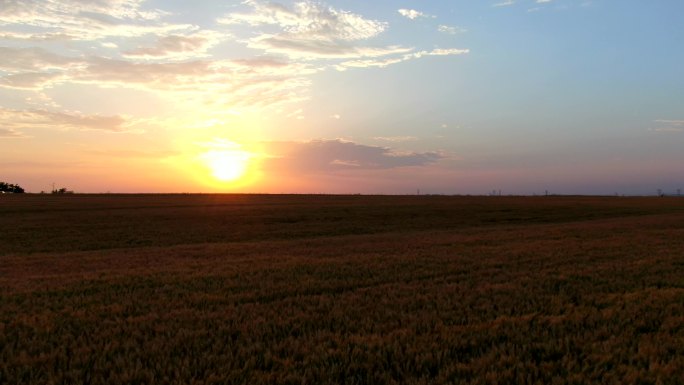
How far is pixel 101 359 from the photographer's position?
6.20 metres

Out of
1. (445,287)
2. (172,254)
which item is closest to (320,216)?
(172,254)

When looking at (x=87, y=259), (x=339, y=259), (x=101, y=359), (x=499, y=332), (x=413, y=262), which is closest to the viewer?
(x=101, y=359)

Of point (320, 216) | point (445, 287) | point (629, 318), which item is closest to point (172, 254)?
point (445, 287)

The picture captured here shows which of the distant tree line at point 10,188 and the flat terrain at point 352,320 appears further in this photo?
the distant tree line at point 10,188

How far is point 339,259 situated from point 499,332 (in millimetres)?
→ 9433

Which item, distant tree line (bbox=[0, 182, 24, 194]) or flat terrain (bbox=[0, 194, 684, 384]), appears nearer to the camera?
flat terrain (bbox=[0, 194, 684, 384])

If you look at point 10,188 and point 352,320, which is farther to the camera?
point 10,188

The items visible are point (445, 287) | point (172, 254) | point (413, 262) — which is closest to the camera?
point (445, 287)

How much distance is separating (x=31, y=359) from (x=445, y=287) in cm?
797

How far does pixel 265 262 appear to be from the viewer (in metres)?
16.0

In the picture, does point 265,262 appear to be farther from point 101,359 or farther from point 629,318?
point 629,318

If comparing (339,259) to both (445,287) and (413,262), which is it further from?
(445,287)

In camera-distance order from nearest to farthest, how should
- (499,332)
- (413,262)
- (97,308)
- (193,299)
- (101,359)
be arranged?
1. (101,359)
2. (499,332)
3. (97,308)
4. (193,299)
5. (413,262)

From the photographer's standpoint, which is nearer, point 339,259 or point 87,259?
point 339,259
